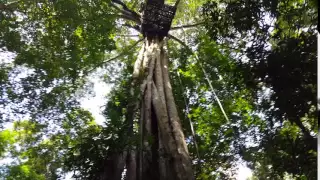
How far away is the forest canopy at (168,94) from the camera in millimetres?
2482

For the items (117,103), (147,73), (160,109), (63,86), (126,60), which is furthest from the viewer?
(126,60)

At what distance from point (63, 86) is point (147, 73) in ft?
5.10

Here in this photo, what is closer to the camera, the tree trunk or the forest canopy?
the forest canopy

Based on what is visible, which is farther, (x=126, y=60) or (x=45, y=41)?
(x=126, y=60)

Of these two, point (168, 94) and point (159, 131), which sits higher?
point (168, 94)

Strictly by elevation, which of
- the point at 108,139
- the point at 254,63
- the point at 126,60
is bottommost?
the point at 108,139

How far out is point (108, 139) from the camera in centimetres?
285

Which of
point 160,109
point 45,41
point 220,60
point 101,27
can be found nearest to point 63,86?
Result: point 45,41

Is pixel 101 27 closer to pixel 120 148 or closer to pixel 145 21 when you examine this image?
pixel 145 21

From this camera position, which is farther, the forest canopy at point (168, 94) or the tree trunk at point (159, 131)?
the tree trunk at point (159, 131)

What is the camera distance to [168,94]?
4.25m

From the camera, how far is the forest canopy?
2.48 m

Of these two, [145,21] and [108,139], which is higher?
[145,21]

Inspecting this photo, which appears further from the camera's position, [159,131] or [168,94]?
[168,94]
